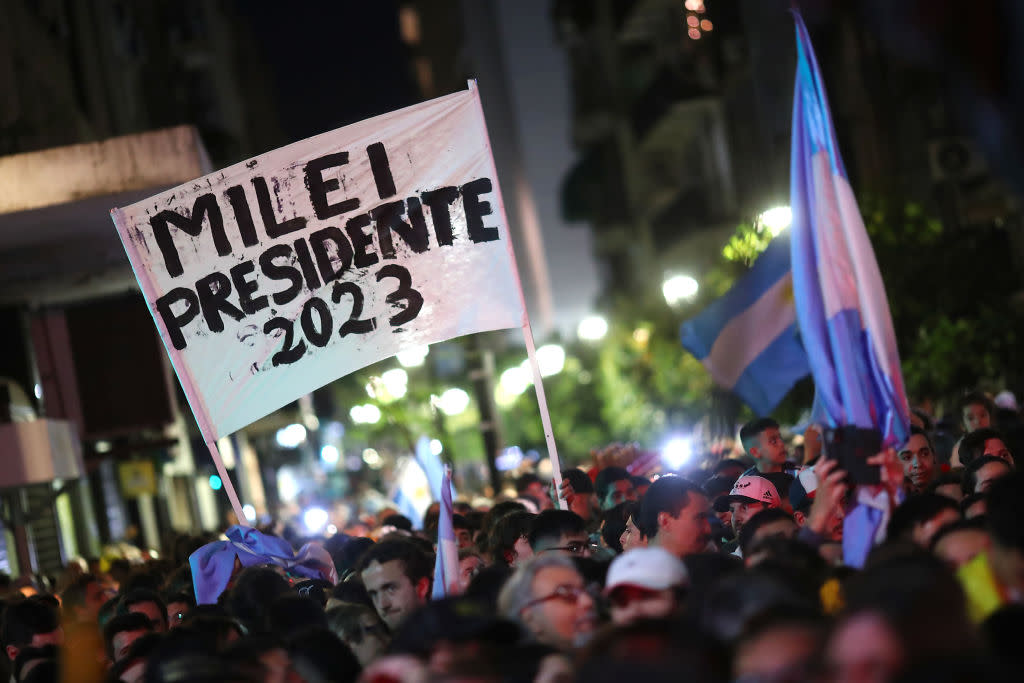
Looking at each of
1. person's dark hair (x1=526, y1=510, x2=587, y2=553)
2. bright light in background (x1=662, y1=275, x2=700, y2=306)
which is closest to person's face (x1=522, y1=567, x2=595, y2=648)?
person's dark hair (x1=526, y1=510, x2=587, y2=553)

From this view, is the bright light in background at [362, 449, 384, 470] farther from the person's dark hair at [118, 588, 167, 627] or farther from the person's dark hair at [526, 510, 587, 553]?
the person's dark hair at [526, 510, 587, 553]

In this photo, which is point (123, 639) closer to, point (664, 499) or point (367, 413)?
point (664, 499)

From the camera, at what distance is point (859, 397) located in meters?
6.08

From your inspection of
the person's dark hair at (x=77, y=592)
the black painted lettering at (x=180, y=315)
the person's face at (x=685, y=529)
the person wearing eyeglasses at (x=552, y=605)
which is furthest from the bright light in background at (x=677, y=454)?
the person wearing eyeglasses at (x=552, y=605)

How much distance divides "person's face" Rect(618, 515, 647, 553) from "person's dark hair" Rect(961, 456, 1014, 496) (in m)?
1.87

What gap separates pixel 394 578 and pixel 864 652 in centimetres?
353

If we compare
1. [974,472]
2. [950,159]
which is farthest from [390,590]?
[950,159]

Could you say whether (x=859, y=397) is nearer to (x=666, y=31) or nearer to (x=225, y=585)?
(x=225, y=585)

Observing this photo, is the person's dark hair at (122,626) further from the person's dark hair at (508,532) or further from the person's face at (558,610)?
the person's face at (558,610)

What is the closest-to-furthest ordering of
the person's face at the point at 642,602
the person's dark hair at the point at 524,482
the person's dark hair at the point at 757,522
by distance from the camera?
the person's face at the point at 642,602, the person's dark hair at the point at 757,522, the person's dark hair at the point at 524,482

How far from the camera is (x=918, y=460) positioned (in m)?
9.21

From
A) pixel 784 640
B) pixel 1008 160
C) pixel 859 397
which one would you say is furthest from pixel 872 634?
pixel 859 397

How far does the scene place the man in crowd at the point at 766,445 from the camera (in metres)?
10.2

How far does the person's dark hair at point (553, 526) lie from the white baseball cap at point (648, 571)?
6.96 ft
